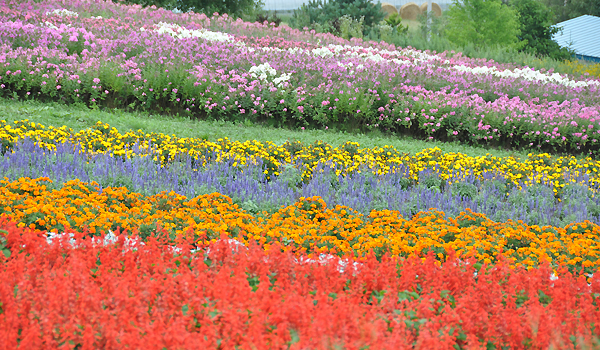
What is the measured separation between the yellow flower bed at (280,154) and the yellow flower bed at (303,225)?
1723mm

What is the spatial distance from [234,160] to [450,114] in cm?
539

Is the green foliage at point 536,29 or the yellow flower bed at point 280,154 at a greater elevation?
the green foliage at point 536,29

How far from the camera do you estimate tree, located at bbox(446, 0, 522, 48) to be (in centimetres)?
2278

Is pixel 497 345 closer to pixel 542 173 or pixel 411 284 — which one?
pixel 411 284

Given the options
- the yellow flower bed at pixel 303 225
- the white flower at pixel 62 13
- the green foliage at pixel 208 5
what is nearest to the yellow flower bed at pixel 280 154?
the yellow flower bed at pixel 303 225

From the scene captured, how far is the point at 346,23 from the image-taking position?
24.2 meters

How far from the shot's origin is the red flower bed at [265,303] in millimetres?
2371

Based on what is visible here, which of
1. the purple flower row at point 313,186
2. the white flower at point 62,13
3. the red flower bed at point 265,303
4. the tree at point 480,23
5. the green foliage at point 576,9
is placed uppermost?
the green foliage at point 576,9

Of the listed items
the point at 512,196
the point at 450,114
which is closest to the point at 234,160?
the point at 512,196

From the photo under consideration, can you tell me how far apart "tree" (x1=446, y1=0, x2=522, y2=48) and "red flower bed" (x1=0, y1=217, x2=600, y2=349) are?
21.1 m

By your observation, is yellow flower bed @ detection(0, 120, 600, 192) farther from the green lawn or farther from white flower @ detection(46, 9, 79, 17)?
white flower @ detection(46, 9, 79, 17)

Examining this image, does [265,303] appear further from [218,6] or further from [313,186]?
[218,6]

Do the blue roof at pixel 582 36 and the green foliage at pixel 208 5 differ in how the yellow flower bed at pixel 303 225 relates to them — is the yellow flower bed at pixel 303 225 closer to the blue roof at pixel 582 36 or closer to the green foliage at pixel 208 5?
the green foliage at pixel 208 5

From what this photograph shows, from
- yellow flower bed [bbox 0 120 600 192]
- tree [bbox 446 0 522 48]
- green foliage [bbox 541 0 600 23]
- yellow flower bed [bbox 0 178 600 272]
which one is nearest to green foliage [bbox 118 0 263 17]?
tree [bbox 446 0 522 48]
